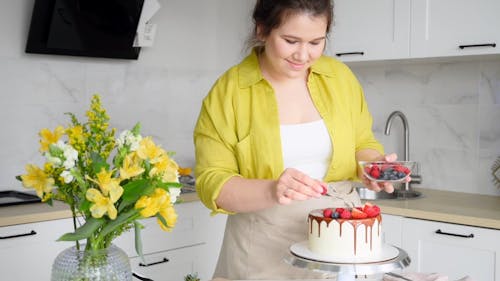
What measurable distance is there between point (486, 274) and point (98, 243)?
173cm

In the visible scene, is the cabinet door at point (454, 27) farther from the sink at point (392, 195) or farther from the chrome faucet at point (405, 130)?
the sink at point (392, 195)

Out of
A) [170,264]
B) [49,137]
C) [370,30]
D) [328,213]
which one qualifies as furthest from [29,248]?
[370,30]

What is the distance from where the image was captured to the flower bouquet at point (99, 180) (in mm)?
1107

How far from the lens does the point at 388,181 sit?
165cm

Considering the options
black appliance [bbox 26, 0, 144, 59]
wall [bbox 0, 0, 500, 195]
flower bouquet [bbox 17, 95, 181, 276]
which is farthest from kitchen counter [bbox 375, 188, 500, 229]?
flower bouquet [bbox 17, 95, 181, 276]

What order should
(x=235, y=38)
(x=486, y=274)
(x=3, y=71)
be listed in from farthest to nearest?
(x=235, y=38) → (x=3, y=71) → (x=486, y=274)

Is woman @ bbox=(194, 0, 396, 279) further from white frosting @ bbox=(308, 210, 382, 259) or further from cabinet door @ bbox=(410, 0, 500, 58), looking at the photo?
cabinet door @ bbox=(410, 0, 500, 58)

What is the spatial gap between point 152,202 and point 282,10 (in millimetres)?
725

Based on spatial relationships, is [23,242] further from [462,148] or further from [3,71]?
[462,148]

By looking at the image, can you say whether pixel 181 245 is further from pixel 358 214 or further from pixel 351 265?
pixel 351 265

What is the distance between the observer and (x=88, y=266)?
114 cm

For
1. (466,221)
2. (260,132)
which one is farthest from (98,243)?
(466,221)

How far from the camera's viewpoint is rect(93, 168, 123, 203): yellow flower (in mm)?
1084

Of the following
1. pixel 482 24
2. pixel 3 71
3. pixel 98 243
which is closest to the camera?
pixel 98 243
